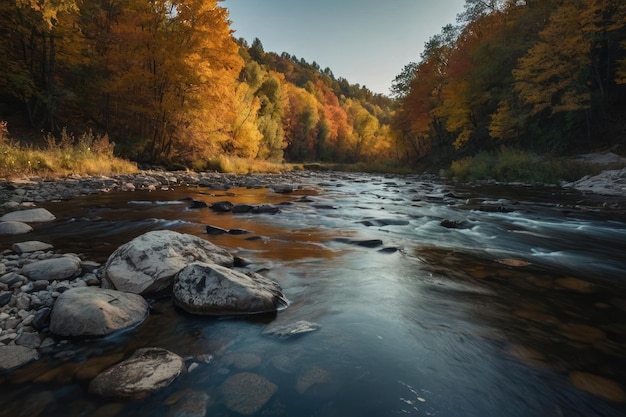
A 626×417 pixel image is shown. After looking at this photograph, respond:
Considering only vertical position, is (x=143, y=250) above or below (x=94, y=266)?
above

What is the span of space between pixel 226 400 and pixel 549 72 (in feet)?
88.7

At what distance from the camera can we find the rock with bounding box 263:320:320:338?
2400 mm

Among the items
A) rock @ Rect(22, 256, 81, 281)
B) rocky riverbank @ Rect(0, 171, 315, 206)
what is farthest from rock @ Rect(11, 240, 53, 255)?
rocky riverbank @ Rect(0, 171, 315, 206)

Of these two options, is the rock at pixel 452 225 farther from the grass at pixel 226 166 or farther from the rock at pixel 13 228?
the grass at pixel 226 166

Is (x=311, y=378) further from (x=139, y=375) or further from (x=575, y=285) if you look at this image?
(x=575, y=285)

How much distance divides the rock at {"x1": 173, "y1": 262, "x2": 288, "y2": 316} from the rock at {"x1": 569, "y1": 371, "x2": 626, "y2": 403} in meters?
2.00

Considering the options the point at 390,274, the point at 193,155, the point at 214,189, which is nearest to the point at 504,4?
the point at 193,155

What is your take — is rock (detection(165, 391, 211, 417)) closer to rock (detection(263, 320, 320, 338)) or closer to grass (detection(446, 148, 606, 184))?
rock (detection(263, 320, 320, 338))

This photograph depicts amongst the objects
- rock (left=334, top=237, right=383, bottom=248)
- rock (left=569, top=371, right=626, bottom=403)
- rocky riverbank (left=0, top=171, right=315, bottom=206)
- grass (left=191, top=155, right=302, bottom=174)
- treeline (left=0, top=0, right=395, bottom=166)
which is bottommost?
rocky riverbank (left=0, top=171, right=315, bottom=206)

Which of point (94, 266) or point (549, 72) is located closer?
point (94, 266)

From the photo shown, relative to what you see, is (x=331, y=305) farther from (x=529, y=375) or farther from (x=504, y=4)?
(x=504, y=4)

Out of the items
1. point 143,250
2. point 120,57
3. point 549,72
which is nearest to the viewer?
point 143,250

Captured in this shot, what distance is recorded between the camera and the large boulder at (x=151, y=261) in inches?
115

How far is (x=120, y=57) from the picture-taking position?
57.9 feet
